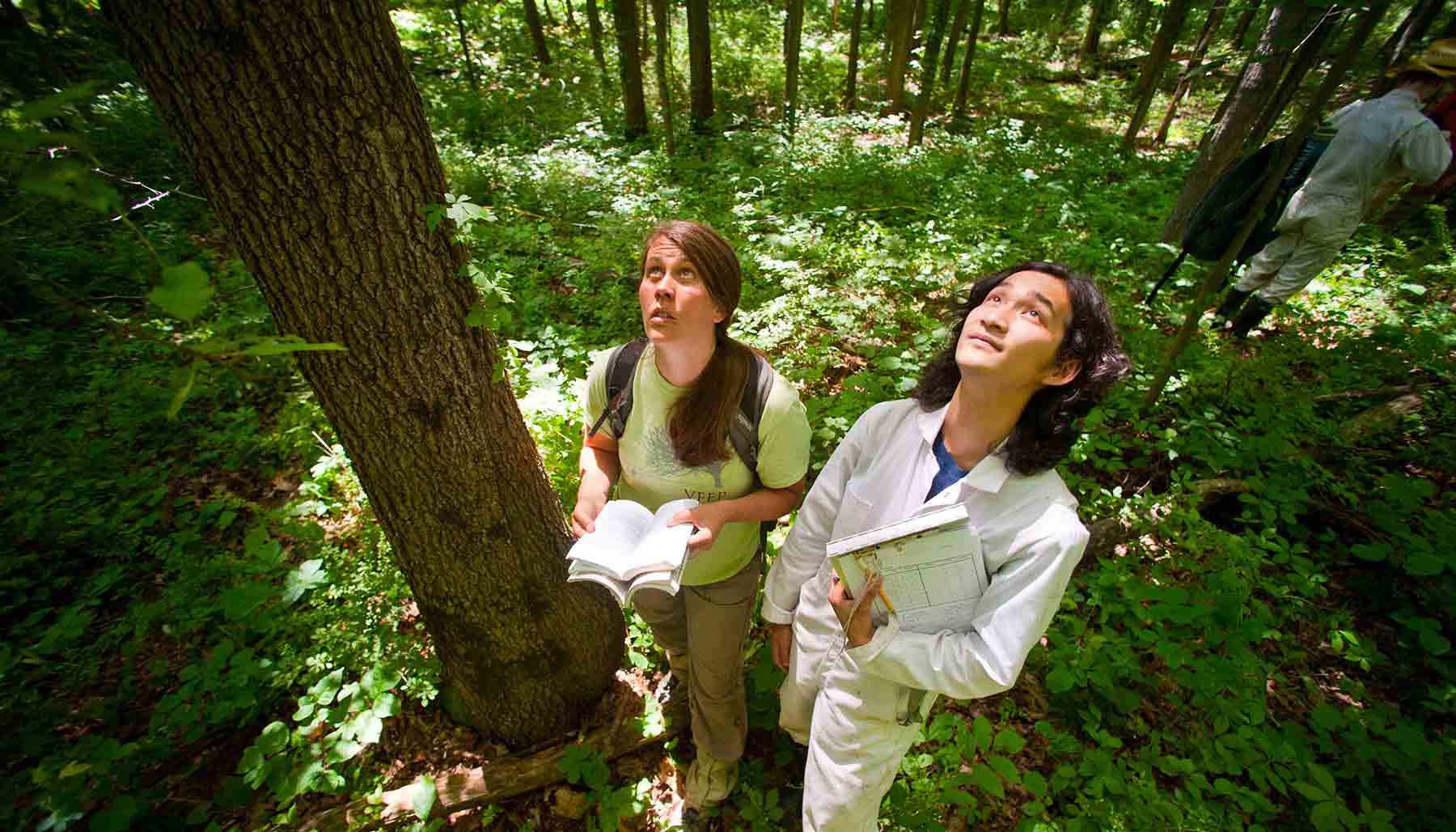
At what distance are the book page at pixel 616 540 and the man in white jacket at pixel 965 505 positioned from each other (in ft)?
1.98

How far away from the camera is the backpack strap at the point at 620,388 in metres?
2.06

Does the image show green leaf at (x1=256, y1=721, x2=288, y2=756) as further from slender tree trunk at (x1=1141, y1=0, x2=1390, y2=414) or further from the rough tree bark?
the rough tree bark

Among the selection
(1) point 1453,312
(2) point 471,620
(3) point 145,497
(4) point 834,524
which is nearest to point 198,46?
(2) point 471,620

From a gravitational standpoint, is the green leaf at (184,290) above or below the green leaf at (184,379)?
above

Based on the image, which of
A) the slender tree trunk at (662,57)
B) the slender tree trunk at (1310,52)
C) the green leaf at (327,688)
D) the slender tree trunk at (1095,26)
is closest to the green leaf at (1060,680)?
the slender tree trunk at (1310,52)

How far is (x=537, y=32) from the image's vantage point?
1272 cm

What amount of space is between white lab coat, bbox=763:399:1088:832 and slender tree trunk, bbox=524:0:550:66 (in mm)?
14640

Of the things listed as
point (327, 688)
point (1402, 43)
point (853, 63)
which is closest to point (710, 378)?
point (327, 688)

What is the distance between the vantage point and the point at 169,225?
572cm

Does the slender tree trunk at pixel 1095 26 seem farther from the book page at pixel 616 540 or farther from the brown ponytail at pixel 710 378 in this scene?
the book page at pixel 616 540

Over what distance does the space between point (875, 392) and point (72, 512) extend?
5.12m

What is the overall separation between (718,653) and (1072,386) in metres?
1.69

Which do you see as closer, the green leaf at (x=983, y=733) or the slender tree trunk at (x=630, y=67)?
the green leaf at (x=983, y=733)

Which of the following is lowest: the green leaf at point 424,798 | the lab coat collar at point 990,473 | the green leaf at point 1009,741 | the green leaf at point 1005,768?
the green leaf at point 424,798
